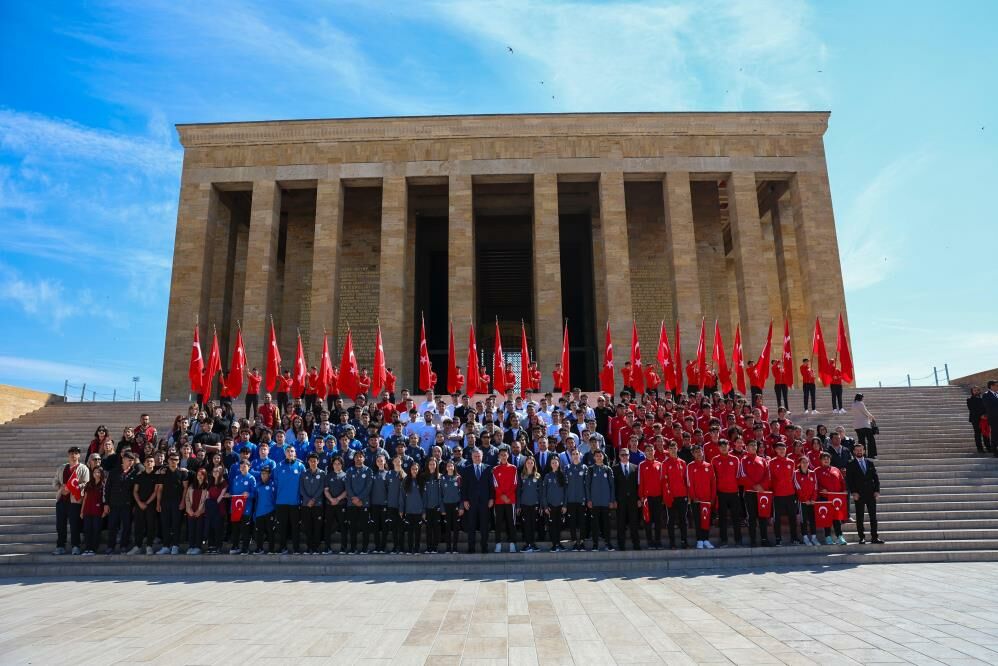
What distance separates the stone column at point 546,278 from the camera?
2377cm

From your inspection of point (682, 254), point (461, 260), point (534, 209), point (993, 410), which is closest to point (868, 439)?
point (993, 410)

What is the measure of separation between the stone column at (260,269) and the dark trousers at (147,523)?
15.1 m

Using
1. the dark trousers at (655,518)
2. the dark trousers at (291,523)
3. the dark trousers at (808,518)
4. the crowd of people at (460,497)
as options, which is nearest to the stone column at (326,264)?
the crowd of people at (460,497)

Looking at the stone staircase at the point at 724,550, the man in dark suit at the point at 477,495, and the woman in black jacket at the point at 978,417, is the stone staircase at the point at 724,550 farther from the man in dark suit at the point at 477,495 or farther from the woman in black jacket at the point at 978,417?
the man in dark suit at the point at 477,495

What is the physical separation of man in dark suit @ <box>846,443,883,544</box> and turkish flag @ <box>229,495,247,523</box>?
349 inches

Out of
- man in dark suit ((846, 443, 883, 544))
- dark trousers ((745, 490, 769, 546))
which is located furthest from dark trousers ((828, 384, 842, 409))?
dark trousers ((745, 490, 769, 546))

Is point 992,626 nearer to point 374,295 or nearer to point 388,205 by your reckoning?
point 388,205

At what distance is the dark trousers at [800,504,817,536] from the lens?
9109 millimetres

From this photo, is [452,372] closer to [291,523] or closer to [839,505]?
[291,523]

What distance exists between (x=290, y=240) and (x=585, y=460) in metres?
23.1

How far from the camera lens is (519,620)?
5.69 metres

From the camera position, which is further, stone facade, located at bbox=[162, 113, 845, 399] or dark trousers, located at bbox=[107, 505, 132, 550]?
stone facade, located at bbox=[162, 113, 845, 399]

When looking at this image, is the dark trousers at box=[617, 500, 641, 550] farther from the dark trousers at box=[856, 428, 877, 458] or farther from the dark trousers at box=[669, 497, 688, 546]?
the dark trousers at box=[856, 428, 877, 458]

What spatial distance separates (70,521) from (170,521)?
1.53m
